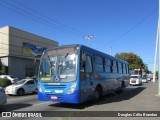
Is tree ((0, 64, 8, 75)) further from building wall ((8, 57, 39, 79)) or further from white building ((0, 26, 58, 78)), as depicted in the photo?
building wall ((8, 57, 39, 79))

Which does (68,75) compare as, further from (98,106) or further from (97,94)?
(97,94)

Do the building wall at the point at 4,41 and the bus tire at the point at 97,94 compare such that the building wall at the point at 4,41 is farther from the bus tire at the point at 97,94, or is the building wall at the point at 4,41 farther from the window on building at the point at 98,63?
the bus tire at the point at 97,94

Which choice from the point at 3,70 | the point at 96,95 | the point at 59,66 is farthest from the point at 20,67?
the point at 59,66

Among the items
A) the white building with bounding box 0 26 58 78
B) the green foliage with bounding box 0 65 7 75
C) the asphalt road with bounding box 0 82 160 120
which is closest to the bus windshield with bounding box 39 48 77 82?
the asphalt road with bounding box 0 82 160 120

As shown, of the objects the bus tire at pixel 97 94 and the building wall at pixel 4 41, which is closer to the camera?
the bus tire at pixel 97 94

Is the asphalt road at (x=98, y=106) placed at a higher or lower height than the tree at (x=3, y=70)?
lower

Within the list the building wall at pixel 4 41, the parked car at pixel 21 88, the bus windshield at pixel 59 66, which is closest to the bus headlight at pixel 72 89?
the bus windshield at pixel 59 66

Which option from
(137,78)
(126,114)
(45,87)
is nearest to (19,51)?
(137,78)

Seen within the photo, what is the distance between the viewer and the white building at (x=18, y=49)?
3909 cm

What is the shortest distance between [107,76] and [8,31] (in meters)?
27.6

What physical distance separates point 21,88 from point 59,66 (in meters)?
9.65

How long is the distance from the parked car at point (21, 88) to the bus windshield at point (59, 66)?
843 centimetres

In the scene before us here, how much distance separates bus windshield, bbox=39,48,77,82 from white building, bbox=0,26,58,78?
1117 inches

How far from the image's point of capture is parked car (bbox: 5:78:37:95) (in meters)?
19.5
